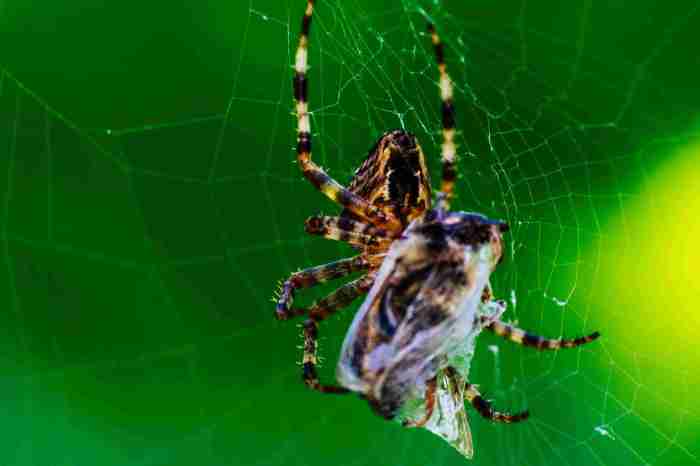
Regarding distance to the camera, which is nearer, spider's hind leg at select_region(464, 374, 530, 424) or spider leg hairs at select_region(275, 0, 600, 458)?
spider leg hairs at select_region(275, 0, 600, 458)

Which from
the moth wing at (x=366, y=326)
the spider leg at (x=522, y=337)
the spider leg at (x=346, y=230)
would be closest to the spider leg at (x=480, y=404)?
the spider leg at (x=522, y=337)

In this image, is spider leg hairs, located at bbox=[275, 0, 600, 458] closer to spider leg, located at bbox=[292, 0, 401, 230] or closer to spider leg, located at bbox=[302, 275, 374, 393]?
spider leg, located at bbox=[292, 0, 401, 230]

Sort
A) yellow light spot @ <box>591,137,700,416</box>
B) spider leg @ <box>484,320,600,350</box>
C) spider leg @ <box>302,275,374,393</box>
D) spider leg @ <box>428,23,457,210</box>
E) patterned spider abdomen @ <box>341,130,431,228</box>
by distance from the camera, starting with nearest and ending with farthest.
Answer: spider leg @ <box>428,23,457,210</box> → spider leg @ <box>484,320,600,350</box> → patterned spider abdomen @ <box>341,130,431,228</box> → spider leg @ <box>302,275,374,393</box> → yellow light spot @ <box>591,137,700,416</box>

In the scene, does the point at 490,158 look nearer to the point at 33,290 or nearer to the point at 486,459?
the point at 486,459

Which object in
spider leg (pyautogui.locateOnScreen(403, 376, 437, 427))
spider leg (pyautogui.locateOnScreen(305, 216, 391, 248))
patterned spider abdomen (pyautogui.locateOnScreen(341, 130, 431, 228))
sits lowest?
spider leg (pyautogui.locateOnScreen(403, 376, 437, 427))

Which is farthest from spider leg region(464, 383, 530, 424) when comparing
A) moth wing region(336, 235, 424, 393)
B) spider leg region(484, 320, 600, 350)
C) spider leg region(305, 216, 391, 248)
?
moth wing region(336, 235, 424, 393)

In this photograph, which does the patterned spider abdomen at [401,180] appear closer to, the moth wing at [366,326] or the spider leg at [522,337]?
the spider leg at [522,337]
